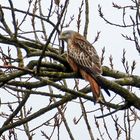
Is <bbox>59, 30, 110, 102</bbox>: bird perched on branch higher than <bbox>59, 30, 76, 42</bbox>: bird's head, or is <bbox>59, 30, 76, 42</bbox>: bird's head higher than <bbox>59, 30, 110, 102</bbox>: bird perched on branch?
<bbox>59, 30, 76, 42</bbox>: bird's head

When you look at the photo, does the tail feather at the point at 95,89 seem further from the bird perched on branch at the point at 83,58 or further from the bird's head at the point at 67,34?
the bird's head at the point at 67,34

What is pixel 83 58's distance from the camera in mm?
5340

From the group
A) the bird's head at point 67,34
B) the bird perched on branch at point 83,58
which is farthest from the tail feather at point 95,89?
the bird's head at point 67,34

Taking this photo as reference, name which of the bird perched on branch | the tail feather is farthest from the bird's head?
the tail feather

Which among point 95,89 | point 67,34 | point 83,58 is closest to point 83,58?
point 83,58

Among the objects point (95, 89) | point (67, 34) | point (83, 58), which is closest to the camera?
point (95, 89)

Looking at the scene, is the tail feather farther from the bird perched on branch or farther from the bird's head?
the bird's head

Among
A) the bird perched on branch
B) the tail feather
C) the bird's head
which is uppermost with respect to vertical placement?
the bird's head

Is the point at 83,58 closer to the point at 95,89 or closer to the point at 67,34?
the point at 67,34

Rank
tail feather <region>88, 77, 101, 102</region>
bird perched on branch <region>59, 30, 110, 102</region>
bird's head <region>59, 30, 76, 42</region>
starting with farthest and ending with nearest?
bird's head <region>59, 30, 76, 42</region>, bird perched on branch <region>59, 30, 110, 102</region>, tail feather <region>88, 77, 101, 102</region>

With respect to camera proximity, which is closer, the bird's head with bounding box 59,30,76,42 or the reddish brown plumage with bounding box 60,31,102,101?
the reddish brown plumage with bounding box 60,31,102,101

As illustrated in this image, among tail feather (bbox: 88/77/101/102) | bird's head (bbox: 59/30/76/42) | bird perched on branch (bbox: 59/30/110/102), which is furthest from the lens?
bird's head (bbox: 59/30/76/42)

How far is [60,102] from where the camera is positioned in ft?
14.3

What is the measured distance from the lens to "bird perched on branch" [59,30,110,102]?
466 cm
